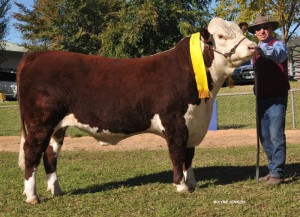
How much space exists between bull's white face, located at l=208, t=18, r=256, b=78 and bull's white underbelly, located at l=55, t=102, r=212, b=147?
495mm

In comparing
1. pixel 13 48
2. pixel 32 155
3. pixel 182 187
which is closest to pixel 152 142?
pixel 182 187

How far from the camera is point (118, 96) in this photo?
5.53 meters

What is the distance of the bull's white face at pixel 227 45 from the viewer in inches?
211

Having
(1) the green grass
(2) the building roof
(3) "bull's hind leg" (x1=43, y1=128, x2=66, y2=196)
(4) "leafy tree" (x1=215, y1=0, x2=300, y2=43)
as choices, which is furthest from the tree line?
(3) "bull's hind leg" (x1=43, y1=128, x2=66, y2=196)

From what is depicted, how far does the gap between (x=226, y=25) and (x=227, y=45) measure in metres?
0.25

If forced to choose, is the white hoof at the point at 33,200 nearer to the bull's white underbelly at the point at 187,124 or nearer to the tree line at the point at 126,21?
the bull's white underbelly at the point at 187,124

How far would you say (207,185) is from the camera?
20.3ft

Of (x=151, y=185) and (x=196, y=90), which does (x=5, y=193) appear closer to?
(x=151, y=185)

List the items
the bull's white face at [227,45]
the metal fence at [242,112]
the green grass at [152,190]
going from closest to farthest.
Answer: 1. the green grass at [152,190]
2. the bull's white face at [227,45]
3. the metal fence at [242,112]

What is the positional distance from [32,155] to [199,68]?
2.21m

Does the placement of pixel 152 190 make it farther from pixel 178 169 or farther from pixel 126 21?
pixel 126 21

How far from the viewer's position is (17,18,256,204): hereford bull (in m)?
5.45

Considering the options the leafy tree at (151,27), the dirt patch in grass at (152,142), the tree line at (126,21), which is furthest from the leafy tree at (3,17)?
the dirt patch in grass at (152,142)

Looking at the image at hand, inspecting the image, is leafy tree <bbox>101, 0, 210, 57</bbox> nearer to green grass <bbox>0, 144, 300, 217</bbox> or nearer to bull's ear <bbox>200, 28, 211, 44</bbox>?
green grass <bbox>0, 144, 300, 217</bbox>
